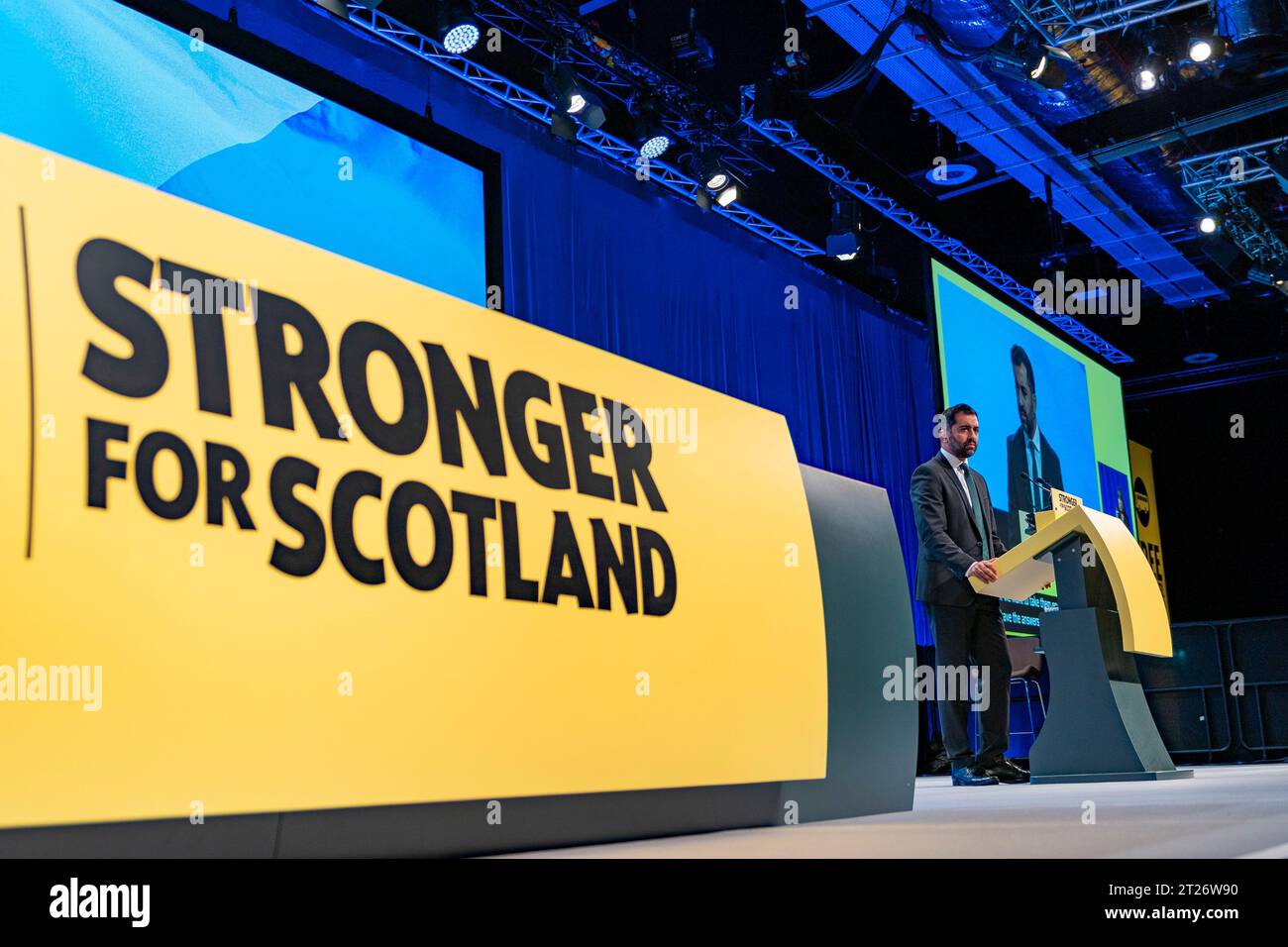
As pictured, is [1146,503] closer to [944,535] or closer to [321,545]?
[944,535]

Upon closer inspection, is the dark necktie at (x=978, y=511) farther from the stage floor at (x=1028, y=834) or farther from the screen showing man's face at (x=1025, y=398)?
the screen showing man's face at (x=1025, y=398)

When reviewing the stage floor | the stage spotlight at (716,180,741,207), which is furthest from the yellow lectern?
the stage spotlight at (716,180,741,207)

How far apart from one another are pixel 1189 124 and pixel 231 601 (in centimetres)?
741

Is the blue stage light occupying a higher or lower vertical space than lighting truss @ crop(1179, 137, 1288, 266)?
lower

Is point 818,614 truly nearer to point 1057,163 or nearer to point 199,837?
point 199,837

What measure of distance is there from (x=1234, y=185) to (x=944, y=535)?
221 inches

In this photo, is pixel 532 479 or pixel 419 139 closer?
pixel 532 479

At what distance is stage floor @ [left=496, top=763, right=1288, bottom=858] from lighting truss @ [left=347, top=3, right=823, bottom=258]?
168 inches

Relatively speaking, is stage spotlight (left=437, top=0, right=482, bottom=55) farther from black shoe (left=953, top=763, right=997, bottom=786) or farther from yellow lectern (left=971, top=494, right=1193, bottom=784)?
black shoe (left=953, top=763, right=997, bottom=786)

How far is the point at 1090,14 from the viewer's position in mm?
6770

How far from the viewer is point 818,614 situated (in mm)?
2709

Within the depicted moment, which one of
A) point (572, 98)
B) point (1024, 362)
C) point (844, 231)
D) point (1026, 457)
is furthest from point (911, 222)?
point (572, 98)

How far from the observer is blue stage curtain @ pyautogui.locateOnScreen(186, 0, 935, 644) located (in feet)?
20.8
